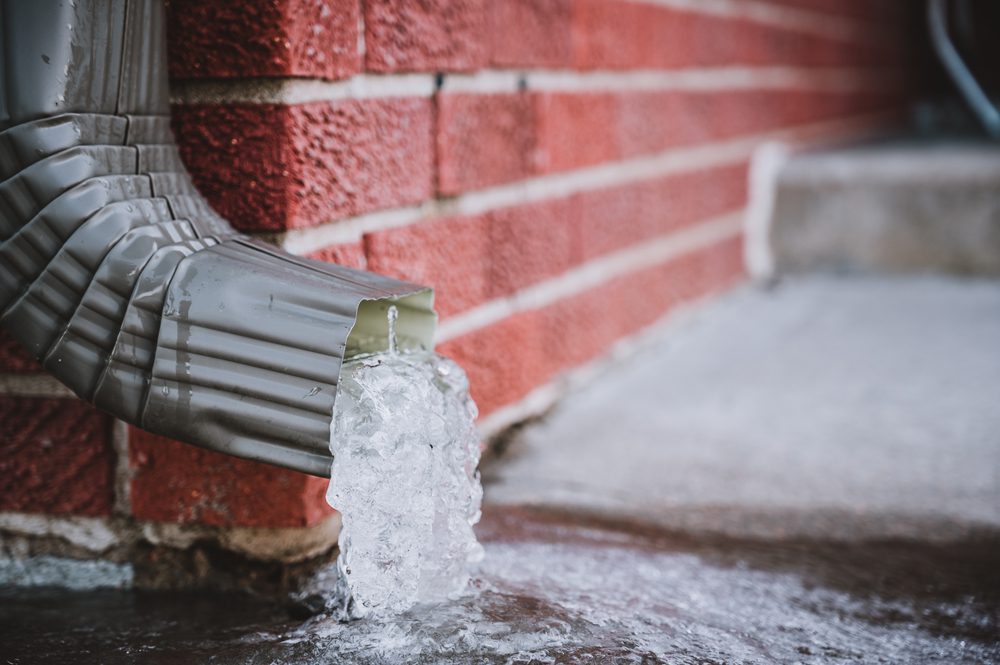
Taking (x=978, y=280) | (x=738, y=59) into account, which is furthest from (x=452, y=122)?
(x=978, y=280)

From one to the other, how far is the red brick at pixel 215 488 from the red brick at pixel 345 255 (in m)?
0.27

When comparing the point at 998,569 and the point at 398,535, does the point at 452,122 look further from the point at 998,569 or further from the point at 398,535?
the point at 998,569

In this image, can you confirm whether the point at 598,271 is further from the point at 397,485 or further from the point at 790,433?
the point at 397,485

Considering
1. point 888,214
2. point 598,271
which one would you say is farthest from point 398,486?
point 888,214

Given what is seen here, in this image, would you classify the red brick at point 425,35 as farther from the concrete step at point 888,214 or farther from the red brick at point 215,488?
the concrete step at point 888,214

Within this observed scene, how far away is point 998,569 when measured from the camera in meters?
1.40

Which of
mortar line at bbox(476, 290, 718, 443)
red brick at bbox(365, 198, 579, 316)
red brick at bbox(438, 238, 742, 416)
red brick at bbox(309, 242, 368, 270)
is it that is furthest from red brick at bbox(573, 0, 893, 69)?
red brick at bbox(309, 242, 368, 270)

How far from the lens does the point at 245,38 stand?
1.23 m

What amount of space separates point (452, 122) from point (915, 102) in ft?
15.6

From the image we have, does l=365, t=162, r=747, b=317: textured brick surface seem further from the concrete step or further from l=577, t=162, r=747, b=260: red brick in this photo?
the concrete step

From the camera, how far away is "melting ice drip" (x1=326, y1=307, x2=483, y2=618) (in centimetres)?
113

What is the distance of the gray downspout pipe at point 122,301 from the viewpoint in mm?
1070

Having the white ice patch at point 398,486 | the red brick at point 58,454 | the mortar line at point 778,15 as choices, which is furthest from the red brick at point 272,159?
the mortar line at point 778,15

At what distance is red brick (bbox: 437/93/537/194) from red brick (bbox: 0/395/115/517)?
0.62 metres
